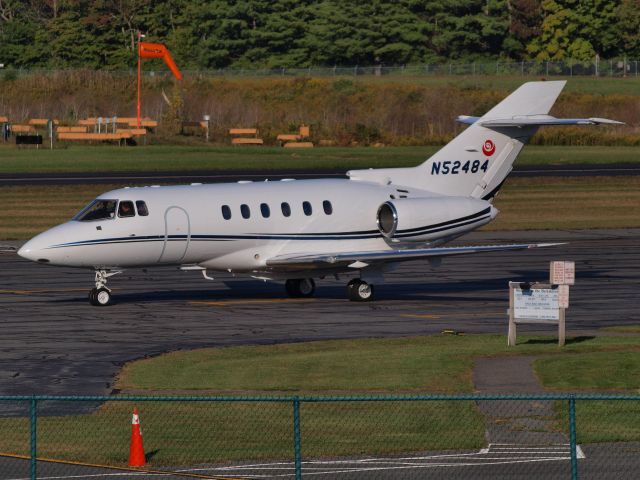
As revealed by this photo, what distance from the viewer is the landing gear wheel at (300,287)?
37.8 meters

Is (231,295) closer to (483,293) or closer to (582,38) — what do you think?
(483,293)

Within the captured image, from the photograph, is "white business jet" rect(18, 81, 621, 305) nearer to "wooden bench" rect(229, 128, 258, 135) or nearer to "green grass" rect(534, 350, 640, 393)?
"green grass" rect(534, 350, 640, 393)

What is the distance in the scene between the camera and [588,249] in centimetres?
4984

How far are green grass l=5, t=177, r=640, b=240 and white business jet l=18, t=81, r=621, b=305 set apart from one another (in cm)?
1853

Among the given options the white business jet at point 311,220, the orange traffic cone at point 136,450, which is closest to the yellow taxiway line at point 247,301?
the white business jet at point 311,220

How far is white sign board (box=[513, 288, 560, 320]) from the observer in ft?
91.6

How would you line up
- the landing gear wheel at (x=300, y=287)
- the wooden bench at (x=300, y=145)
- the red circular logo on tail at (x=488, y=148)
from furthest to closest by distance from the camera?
1. the wooden bench at (x=300, y=145)
2. the red circular logo on tail at (x=488, y=148)
3. the landing gear wheel at (x=300, y=287)

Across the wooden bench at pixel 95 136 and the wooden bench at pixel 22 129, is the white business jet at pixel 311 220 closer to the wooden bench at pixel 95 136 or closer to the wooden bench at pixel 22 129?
the wooden bench at pixel 95 136

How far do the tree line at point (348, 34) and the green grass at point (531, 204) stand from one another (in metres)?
70.7

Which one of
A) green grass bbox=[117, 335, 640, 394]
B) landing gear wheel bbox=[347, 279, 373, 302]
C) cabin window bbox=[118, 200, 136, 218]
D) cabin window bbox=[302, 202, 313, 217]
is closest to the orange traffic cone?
green grass bbox=[117, 335, 640, 394]

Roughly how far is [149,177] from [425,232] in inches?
1347

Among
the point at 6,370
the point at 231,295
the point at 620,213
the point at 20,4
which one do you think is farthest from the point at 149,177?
the point at 20,4

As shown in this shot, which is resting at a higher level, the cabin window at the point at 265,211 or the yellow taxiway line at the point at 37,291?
the cabin window at the point at 265,211

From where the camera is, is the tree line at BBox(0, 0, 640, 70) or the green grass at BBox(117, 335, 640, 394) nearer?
the green grass at BBox(117, 335, 640, 394)
